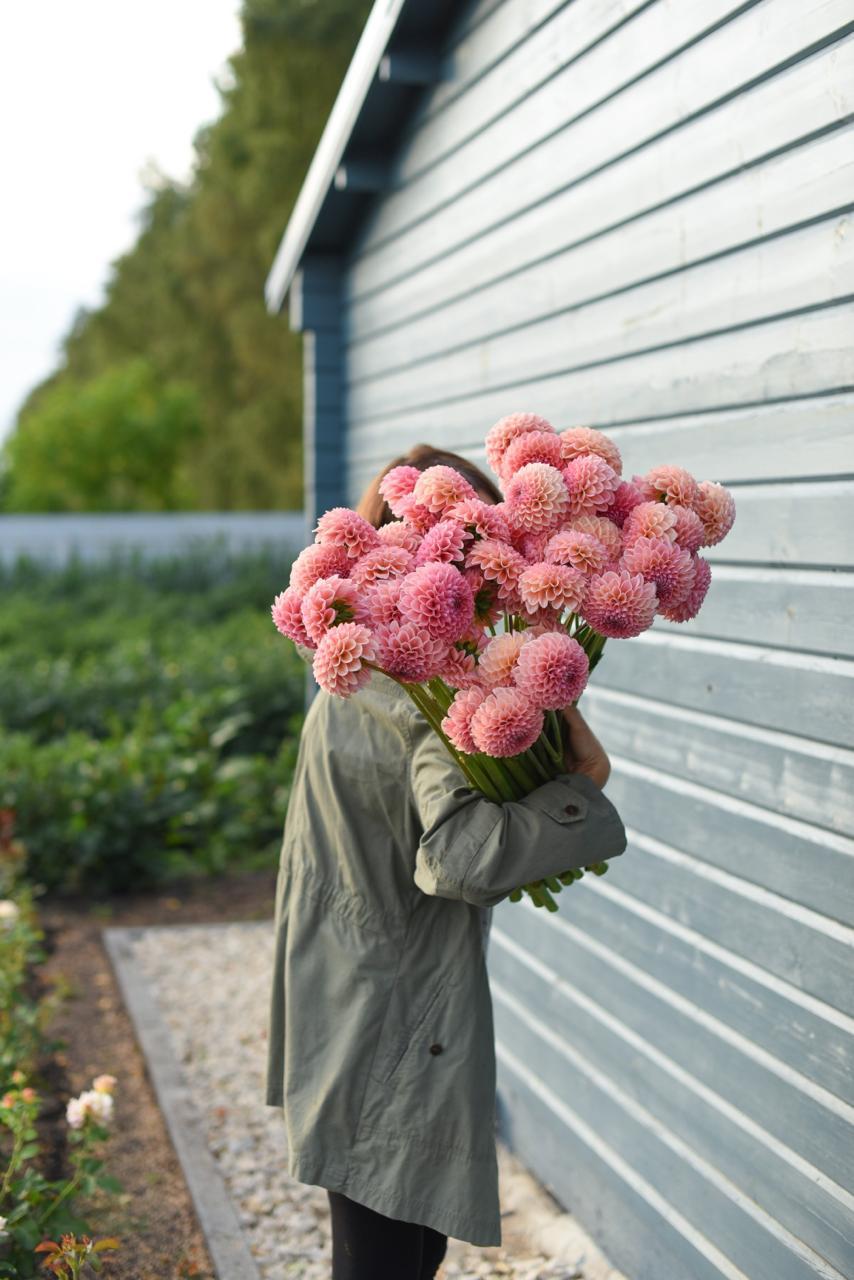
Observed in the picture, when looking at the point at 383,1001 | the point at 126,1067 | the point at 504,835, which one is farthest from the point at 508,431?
the point at 126,1067

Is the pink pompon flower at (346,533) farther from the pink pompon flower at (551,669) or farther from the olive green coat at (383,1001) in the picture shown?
the olive green coat at (383,1001)

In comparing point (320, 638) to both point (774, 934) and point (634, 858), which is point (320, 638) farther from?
point (634, 858)

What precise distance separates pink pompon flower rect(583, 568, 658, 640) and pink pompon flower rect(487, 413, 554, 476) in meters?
0.32

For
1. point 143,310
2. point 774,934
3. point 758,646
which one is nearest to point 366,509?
point 758,646

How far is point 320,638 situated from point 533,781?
55 cm

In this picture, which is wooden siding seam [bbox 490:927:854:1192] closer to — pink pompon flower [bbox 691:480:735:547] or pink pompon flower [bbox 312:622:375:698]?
pink pompon flower [bbox 691:480:735:547]

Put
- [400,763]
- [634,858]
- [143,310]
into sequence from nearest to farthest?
[400,763], [634,858], [143,310]

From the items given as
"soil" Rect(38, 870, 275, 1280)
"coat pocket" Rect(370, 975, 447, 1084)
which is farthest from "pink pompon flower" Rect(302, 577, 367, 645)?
"soil" Rect(38, 870, 275, 1280)

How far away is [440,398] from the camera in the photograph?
5.06 meters

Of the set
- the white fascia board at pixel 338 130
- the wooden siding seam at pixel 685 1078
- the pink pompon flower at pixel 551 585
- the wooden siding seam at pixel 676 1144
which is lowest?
the wooden siding seam at pixel 676 1144

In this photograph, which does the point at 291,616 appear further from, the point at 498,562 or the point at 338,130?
the point at 338,130

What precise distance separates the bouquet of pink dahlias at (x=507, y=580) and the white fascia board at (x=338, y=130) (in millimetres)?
3132

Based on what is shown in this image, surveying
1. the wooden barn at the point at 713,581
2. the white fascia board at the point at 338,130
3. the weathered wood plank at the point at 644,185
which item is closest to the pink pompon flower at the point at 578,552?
the wooden barn at the point at 713,581

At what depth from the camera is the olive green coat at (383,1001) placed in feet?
8.03
